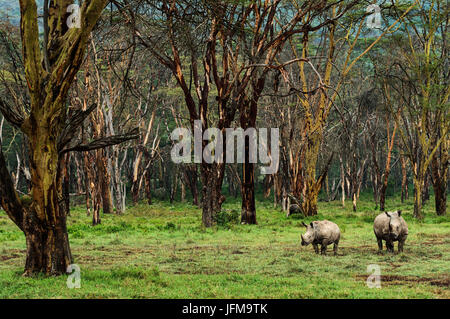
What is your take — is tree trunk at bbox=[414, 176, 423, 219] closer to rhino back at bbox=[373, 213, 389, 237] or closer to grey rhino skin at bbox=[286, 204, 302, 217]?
grey rhino skin at bbox=[286, 204, 302, 217]

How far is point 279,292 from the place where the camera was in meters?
8.54

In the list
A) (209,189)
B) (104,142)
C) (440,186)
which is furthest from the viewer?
(440,186)

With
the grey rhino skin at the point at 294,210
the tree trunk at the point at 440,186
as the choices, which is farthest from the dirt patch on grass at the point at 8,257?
the tree trunk at the point at 440,186

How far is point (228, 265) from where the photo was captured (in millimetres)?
11859

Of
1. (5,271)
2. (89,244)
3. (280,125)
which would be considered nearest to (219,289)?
(5,271)

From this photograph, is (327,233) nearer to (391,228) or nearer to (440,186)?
(391,228)

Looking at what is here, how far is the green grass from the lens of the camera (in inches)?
336

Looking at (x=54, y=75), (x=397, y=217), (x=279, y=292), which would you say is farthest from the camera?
(x=397, y=217)

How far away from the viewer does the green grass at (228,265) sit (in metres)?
8.55

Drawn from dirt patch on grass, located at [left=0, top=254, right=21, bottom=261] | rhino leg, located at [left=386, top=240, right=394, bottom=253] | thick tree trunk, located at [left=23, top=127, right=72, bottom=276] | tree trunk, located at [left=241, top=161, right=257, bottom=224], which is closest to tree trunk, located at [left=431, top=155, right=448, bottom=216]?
tree trunk, located at [left=241, top=161, right=257, bottom=224]

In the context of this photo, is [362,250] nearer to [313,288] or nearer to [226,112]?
[313,288]

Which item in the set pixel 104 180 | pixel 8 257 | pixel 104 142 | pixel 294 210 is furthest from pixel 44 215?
pixel 104 180

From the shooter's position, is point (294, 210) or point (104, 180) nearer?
point (294, 210)

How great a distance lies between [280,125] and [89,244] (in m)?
16.6
